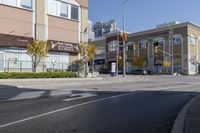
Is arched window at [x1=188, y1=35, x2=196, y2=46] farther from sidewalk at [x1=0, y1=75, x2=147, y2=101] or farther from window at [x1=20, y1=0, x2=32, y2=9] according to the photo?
sidewalk at [x1=0, y1=75, x2=147, y2=101]

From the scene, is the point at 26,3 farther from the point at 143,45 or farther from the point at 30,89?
the point at 143,45

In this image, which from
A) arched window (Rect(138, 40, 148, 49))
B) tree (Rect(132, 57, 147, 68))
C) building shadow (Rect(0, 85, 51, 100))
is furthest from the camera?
arched window (Rect(138, 40, 148, 49))

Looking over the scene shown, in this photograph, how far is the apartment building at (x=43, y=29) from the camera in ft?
118

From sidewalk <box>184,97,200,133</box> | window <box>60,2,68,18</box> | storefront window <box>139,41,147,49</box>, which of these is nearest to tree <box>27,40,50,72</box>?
window <box>60,2,68,18</box>

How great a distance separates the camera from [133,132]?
8.34m

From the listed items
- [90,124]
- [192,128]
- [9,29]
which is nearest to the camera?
[192,128]

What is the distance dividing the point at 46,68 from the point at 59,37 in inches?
181

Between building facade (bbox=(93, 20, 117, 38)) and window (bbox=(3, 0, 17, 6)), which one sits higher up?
building facade (bbox=(93, 20, 117, 38))

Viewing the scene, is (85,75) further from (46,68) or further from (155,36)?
(155,36)

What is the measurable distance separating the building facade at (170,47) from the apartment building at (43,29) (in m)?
39.2

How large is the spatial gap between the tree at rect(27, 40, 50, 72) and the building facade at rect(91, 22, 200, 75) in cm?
4742

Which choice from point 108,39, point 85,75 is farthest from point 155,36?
point 85,75

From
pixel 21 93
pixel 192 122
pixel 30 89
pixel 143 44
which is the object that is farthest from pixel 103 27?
pixel 192 122

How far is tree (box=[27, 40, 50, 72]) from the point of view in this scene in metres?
36.0
